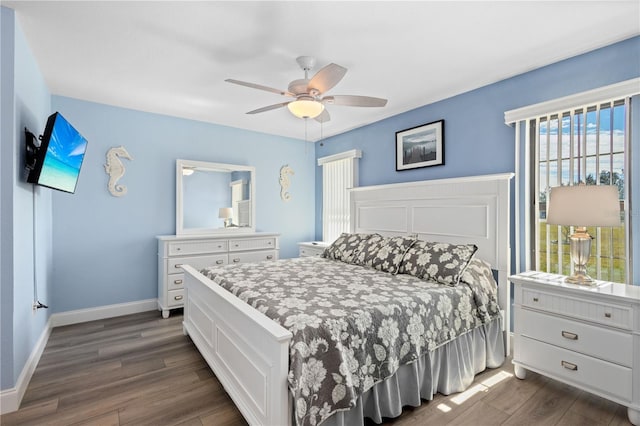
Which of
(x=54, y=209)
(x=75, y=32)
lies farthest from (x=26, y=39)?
(x=54, y=209)

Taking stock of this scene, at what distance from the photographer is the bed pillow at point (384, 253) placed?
2848mm

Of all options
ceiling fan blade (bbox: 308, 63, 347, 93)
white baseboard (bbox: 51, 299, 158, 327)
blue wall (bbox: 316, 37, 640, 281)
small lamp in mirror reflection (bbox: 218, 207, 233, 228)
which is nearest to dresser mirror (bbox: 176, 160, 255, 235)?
small lamp in mirror reflection (bbox: 218, 207, 233, 228)

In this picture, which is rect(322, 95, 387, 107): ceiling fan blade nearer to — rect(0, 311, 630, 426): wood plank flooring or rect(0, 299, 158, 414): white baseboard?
rect(0, 311, 630, 426): wood plank flooring

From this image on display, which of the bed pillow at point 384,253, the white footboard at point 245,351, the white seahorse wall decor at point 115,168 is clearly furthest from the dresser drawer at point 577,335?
the white seahorse wall decor at point 115,168

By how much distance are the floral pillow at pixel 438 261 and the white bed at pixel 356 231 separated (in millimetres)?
422

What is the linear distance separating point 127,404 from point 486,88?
394 cm

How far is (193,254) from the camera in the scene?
3.91 metres

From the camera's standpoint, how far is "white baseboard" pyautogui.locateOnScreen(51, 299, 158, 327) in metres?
3.43

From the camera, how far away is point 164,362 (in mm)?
2617

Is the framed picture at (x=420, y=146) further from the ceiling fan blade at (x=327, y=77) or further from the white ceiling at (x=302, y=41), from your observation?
the ceiling fan blade at (x=327, y=77)

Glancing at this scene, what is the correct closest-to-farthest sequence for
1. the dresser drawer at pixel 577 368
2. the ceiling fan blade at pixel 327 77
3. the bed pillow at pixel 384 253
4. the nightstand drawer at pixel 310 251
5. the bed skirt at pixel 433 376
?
the bed skirt at pixel 433 376, the dresser drawer at pixel 577 368, the ceiling fan blade at pixel 327 77, the bed pillow at pixel 384 253, the nightstand drawer at pixel 310 251

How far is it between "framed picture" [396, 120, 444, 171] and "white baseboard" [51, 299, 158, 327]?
363cm

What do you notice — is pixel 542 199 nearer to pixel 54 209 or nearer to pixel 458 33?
pixel 458 33

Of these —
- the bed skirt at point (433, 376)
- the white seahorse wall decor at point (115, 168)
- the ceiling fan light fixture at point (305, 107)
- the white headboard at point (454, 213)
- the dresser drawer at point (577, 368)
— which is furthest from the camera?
the white seahorse wall decor at point (115, 168)
